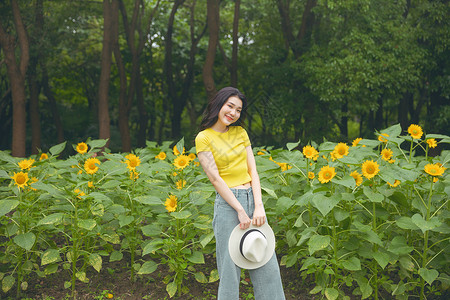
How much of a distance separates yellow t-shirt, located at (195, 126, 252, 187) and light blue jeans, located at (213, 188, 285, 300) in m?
0.08

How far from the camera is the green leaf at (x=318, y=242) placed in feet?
9.18

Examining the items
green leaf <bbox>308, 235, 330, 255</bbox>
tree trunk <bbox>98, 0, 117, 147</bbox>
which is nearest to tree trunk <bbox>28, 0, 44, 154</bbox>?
tree trunk <bbox>98, 0, 117, 147</bbox>

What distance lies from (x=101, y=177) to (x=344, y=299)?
75.1 inches

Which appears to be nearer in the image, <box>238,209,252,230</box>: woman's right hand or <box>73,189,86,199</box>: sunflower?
<box>238,209,252,230</box>: woman's right hand

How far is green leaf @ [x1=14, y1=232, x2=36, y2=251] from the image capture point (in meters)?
2.98

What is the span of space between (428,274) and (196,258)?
1475 mm

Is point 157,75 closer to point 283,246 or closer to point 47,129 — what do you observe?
point 47,129

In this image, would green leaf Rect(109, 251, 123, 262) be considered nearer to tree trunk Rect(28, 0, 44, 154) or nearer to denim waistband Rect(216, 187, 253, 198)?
denim waistband Rect(216, 187, 253, 198)

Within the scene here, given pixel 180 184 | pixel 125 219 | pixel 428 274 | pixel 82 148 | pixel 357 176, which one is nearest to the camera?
pixel 428 274

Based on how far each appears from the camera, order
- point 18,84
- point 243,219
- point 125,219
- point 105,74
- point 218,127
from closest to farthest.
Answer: point 243,219 → point 218,127 → point 125,219 → point 18,84 → point 105,74

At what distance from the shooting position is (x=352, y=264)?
289 cm

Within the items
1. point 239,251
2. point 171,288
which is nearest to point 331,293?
point 239,251

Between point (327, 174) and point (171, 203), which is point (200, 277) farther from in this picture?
point (327, 174)

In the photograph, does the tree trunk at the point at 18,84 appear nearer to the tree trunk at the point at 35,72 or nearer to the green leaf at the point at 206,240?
the tree trunk at the point at 35,72
